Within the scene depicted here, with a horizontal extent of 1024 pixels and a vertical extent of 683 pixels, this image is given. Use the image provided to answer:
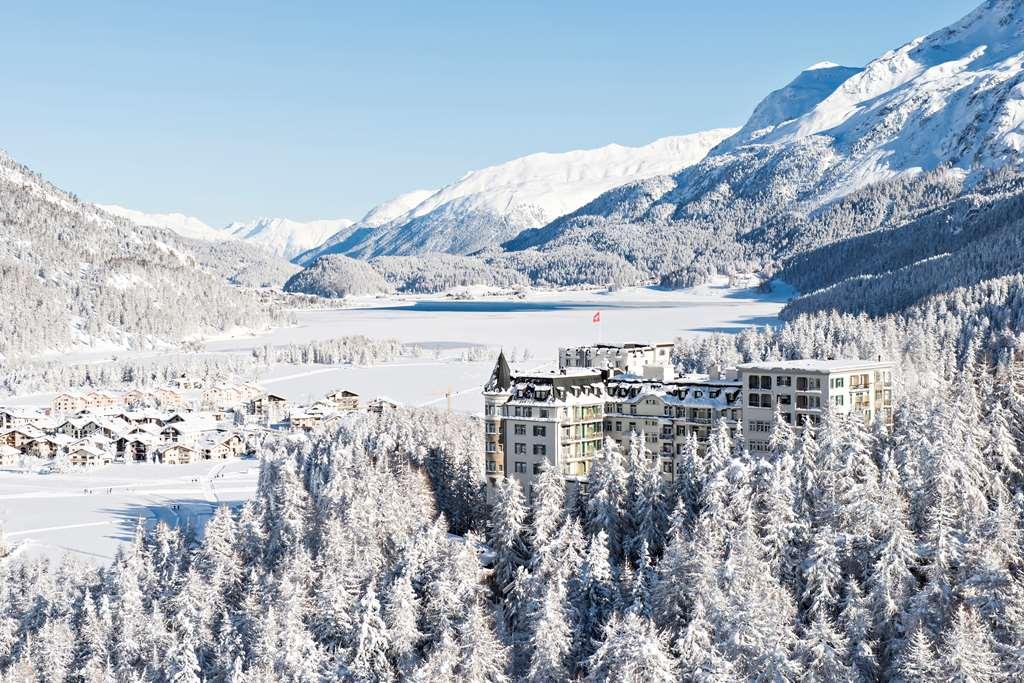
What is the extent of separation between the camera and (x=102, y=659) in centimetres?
7406

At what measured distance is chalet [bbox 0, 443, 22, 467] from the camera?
157375 mm

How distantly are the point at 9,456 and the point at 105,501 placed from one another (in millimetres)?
44881

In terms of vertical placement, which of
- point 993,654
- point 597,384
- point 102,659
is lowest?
point 102,659

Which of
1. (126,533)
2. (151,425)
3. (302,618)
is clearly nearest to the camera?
(302,618)

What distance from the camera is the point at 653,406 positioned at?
86.1 m

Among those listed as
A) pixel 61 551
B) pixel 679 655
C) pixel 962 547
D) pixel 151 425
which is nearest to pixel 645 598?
pixel 679 655

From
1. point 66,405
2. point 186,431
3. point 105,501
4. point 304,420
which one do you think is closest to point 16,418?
point 66,405

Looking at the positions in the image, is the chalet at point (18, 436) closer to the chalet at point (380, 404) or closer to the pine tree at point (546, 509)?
the chalet at point (380, 404)

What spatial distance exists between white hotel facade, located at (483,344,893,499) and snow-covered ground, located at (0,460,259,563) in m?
38.2

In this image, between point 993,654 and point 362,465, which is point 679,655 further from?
point 362,465

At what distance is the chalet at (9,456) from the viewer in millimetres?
157375

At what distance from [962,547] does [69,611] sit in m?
59.0

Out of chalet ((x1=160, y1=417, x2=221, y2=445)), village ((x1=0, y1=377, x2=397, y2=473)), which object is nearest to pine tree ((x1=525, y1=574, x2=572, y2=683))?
village ((x1=0, y1=377, x2=397, y2=473))

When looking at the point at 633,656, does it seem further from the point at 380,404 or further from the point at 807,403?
the point at 380,404
